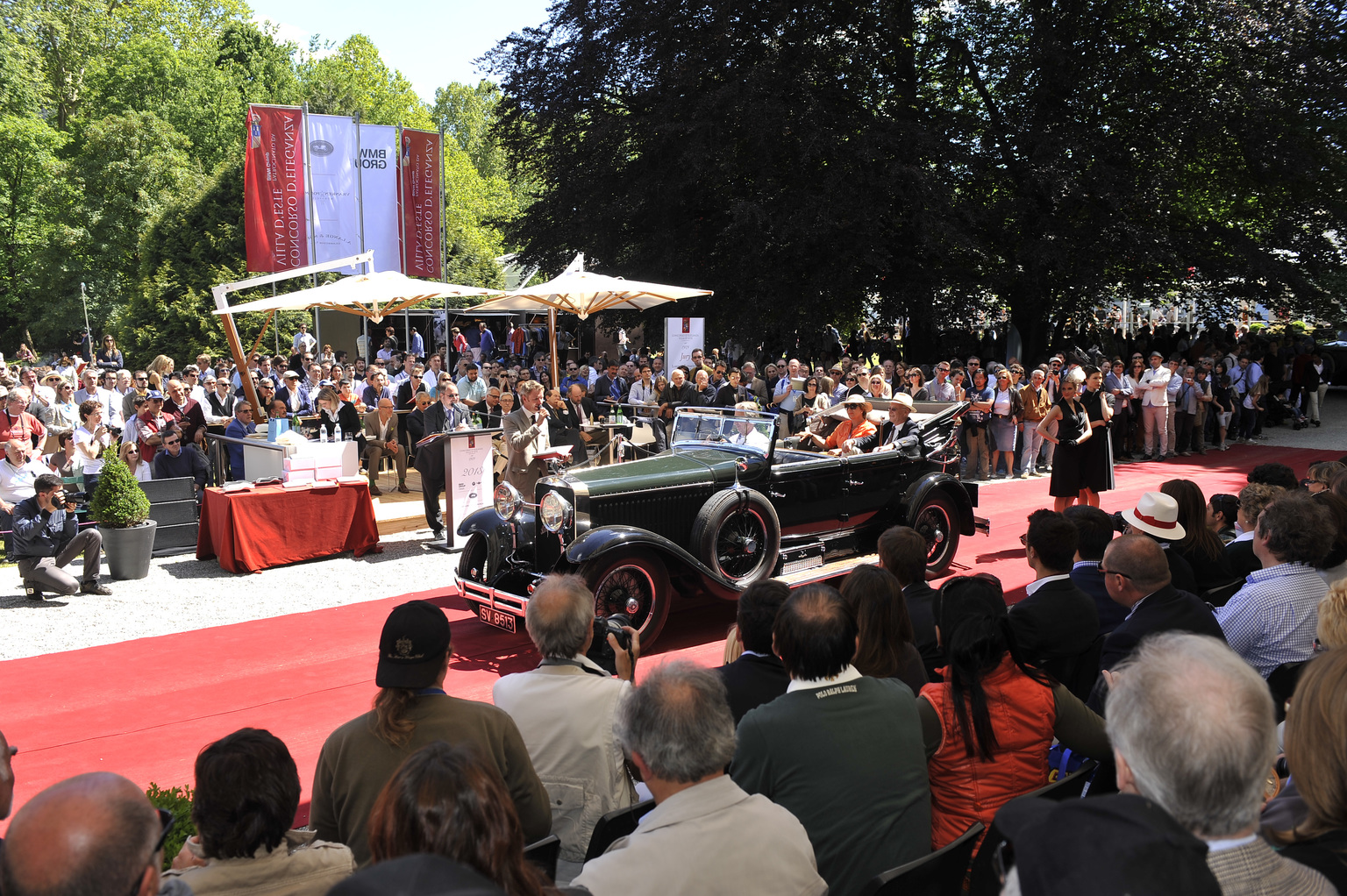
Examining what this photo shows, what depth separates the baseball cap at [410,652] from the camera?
2881 millimetres

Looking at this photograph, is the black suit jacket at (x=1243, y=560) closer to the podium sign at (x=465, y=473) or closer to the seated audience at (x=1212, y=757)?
the seated audience at (x=1212, y=757)

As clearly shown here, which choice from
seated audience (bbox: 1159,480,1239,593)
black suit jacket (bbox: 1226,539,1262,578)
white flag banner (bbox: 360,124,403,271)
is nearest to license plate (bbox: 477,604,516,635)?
seated audience (bbox: 1159,480,1239,593)

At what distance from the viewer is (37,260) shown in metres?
35.7

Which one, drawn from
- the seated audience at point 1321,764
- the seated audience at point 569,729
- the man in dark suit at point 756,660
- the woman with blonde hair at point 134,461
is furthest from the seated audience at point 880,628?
the woman with blonde hair at point 134,461

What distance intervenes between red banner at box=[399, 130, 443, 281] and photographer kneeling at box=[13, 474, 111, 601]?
1532cm

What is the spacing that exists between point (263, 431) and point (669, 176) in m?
12.8

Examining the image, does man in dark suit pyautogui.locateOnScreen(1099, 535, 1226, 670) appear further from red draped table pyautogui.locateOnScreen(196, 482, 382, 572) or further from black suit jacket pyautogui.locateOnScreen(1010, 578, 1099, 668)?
red draped table pyautogui.locateOnScreen(196, 482, 382, 572)

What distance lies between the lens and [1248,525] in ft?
18.0

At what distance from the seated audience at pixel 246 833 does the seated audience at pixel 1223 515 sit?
5804mm

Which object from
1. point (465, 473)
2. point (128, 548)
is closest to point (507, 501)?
point (465, 473)

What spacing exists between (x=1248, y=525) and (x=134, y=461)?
411 inches

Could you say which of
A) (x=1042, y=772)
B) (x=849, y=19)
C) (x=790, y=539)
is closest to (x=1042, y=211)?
(x=849, y=19)

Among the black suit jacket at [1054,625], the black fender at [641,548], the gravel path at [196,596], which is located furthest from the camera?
the gravel path at [196,596]

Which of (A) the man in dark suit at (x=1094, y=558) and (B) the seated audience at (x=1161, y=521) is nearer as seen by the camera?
(A) the man in dark suit at (x=1094, y=558)
